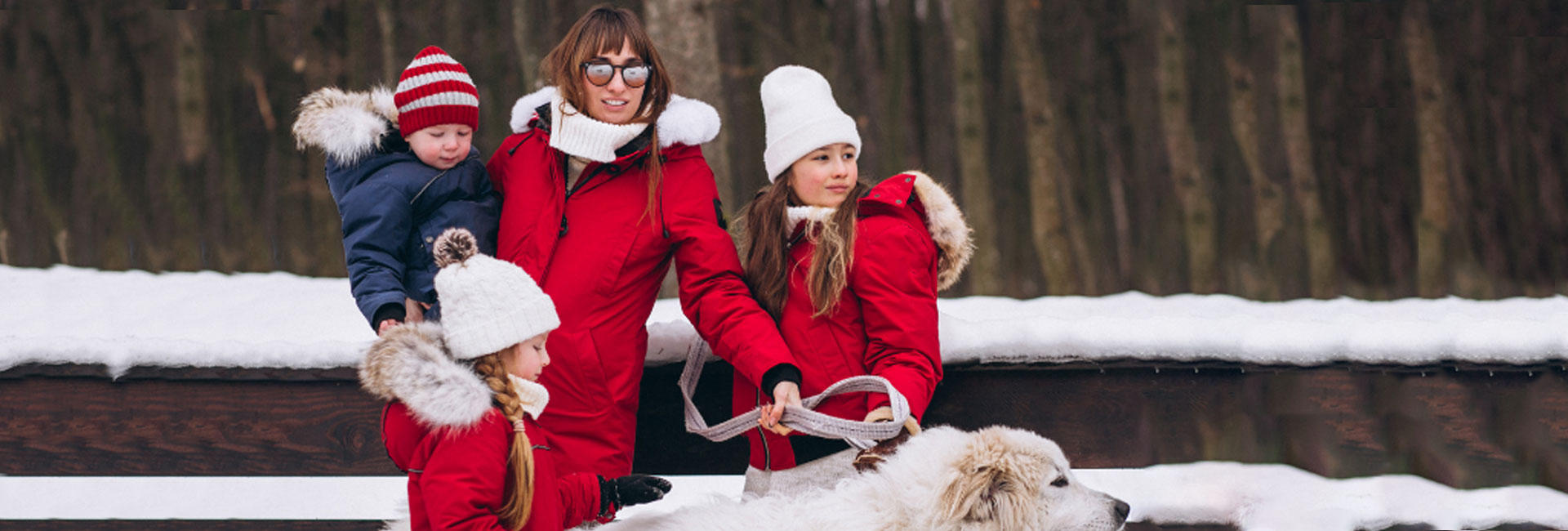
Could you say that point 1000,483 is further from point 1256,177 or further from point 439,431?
point 1256,177

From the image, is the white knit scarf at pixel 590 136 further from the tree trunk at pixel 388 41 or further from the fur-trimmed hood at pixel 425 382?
the tree trunk at pixel 388 41

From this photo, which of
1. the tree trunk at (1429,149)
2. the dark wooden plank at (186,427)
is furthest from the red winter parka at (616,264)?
the tree trunk at (1429,149)

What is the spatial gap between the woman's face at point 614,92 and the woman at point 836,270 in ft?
1.53

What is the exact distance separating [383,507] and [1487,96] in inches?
227

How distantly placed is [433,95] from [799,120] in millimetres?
1078

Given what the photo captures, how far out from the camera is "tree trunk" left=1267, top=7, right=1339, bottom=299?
5.64 m

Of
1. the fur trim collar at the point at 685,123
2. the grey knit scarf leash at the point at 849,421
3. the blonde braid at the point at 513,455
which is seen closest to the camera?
the blonde braid at the point at 513,455

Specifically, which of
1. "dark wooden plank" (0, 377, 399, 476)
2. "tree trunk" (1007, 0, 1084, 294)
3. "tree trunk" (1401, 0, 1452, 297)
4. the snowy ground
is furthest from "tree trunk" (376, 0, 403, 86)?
"tree trunk" (1401, 0, 1452, 297)

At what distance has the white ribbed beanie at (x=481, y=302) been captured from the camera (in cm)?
249

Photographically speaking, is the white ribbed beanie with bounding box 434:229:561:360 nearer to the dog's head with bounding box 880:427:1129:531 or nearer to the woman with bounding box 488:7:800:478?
the woman with bounding box 488:7:800:478

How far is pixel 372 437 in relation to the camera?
3.62 meters

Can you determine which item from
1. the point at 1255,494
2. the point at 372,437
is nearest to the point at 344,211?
the point at 372,437

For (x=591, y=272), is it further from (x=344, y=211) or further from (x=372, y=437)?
(x=372, y=437)

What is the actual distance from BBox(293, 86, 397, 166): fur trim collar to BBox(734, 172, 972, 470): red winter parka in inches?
50.8
